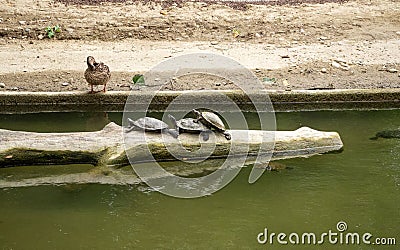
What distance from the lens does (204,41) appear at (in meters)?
9.45

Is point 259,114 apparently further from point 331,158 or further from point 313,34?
point 313,34

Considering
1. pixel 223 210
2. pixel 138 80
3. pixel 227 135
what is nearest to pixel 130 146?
pixel 227 135

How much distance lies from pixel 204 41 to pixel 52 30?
2.04 metres

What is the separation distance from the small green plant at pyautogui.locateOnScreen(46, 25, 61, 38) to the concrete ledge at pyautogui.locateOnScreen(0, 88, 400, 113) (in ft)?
7.65

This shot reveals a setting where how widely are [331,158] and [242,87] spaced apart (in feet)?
6.00

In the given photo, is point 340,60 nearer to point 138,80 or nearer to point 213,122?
point 138,80

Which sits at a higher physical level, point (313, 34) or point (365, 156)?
point (313, 34)

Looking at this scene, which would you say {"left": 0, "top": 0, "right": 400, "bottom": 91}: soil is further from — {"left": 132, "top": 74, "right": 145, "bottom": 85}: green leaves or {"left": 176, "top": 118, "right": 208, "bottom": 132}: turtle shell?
{"left": 176, "top": 118, "right": 208, "bottom": 132}: turtle shell

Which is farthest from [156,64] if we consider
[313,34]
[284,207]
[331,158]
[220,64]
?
[284,207]

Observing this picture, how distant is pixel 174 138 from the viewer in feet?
19.7

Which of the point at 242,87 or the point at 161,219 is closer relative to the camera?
the point at 161,219

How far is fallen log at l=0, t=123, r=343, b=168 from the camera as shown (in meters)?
5.83

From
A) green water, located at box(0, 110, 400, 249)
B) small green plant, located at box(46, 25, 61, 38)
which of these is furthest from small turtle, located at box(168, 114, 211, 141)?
small green plant, located at box(46, 25, 61, 38)

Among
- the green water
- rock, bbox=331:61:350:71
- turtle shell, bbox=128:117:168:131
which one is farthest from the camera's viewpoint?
rock, bbox=331:61:350:71
